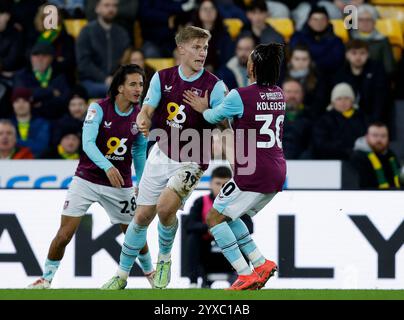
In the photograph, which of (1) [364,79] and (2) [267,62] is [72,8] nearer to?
(1) [364,79]

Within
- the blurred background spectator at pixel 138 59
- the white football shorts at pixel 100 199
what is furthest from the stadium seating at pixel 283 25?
the white football shorts at pixel 100 199

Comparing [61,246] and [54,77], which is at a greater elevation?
[54,77]

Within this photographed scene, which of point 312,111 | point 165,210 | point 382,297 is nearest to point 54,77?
point 312,111

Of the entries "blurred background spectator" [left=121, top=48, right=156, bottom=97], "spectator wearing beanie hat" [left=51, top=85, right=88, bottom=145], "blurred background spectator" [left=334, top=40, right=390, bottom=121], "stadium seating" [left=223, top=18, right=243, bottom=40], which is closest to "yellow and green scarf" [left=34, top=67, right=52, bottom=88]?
"spectator wearing beanie hat" [left=51, top=85, right=88, bottom=145]

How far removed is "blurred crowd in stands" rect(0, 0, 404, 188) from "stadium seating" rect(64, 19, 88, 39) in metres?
0.02

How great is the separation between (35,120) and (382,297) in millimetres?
6792

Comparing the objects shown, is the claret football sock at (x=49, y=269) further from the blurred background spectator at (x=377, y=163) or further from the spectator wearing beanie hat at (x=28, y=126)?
the blurred background spectator at (x=377, y=163)

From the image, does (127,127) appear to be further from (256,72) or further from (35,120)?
(35,120)

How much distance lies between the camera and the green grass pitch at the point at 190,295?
391 inches

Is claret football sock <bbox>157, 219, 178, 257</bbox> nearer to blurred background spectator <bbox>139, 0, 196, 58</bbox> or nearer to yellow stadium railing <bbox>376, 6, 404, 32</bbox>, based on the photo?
blurred background spectator <bbox>139, 0, 196, 58</bbox>

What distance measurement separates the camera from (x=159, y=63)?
54.5ft

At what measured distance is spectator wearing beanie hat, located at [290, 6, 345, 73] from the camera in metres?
16.6

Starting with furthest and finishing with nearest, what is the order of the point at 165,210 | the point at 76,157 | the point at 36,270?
1. the point at 76,157
2. the point at 36,270
3. the point at 165,210
